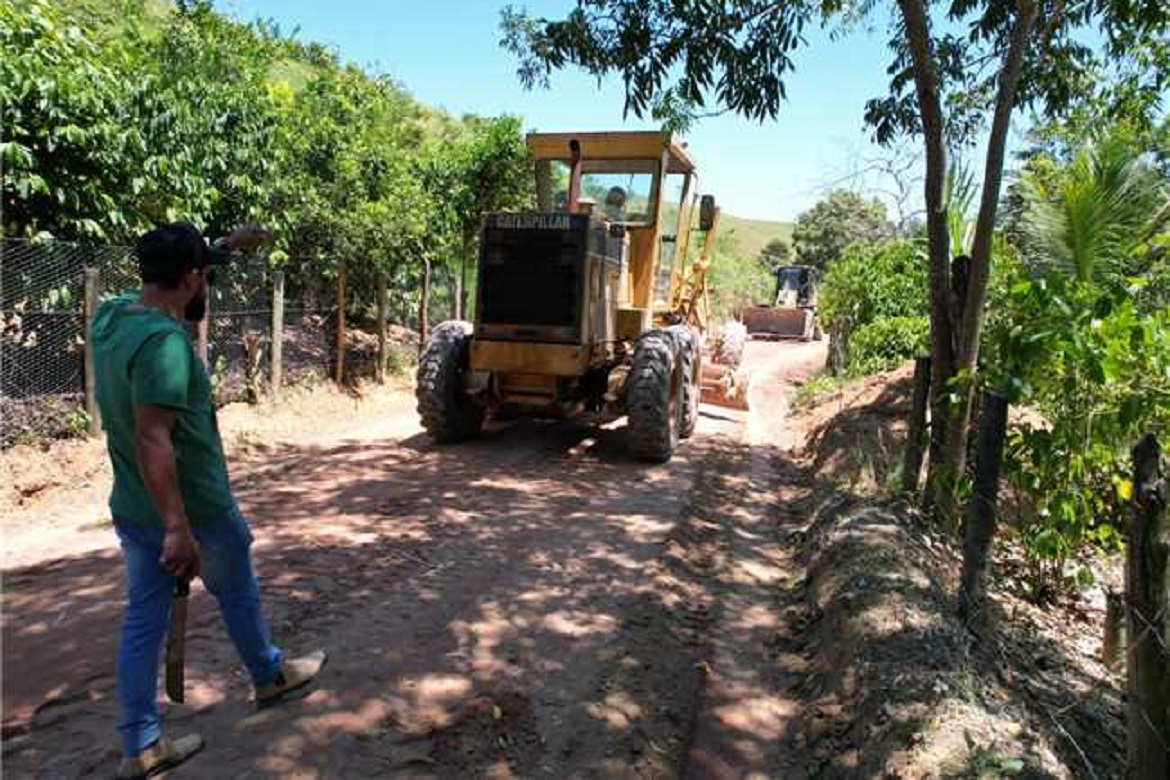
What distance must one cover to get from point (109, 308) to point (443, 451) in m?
5.35

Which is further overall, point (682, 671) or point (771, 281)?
point (771, 281)

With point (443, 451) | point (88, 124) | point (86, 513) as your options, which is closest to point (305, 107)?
point (88, 124)

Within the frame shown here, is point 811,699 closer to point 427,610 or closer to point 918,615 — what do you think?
point 918,615

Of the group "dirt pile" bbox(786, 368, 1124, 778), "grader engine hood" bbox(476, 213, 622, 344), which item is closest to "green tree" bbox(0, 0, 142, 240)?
"grader engine hood" bbox(476, 213, 622, 344)

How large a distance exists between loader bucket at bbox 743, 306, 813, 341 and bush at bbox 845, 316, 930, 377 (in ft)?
37.8

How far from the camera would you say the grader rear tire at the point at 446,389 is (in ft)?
25.8

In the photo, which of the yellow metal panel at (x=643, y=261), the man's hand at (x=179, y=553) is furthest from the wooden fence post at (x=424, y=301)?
the man's hand at (x=179, y=553)

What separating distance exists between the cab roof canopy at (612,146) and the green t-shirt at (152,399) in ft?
20.4

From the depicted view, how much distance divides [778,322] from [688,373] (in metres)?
16.2

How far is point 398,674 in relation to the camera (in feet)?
11.4

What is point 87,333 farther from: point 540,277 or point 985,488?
point 985,488

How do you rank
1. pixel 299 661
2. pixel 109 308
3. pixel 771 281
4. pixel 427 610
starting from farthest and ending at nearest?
pixel 771 281 → pixel 427 610 → pixel 299 661 → pixel 109 308

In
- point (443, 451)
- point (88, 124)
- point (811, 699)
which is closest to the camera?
point (811, 699)

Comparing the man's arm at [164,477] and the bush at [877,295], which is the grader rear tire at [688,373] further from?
the man's arm at [164,477]
